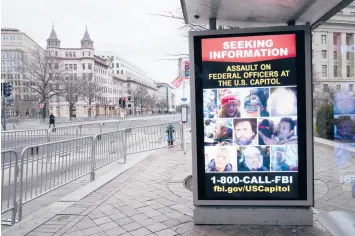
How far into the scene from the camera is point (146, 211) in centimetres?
Result: 442

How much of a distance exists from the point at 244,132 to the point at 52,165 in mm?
3993

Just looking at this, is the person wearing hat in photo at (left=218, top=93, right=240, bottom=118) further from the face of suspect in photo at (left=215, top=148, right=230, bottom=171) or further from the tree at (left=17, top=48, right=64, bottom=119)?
the tree at (left=17, top=48, right=64, bottom=119)

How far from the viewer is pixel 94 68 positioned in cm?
9819

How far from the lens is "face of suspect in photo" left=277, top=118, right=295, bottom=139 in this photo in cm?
365

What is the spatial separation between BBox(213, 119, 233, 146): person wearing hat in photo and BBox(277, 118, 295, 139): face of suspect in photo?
614 mm

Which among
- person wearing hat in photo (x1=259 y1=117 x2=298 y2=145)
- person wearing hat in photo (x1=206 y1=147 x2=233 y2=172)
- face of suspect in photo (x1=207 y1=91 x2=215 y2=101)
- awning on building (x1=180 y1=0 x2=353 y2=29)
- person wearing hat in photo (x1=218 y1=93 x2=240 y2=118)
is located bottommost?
person wearing hat in photo (x1=206 y1=147 x2=233 y2=172)

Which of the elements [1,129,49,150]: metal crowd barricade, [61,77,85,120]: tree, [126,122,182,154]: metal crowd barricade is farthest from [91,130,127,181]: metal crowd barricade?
[61,77,85,120]: tree

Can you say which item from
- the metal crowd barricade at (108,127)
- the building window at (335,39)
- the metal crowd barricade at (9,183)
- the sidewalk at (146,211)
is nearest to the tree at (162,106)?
the metal crowd barricade at (108,127)

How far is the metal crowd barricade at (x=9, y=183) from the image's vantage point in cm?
415

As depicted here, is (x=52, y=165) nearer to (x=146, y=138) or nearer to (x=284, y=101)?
(x=284, y=101)

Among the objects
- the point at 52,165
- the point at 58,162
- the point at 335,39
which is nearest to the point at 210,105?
the point at 335,39

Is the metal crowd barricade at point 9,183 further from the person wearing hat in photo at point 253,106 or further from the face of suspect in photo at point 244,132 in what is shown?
the person wearing hat in photo at point 253,106

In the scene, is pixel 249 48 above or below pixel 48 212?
above

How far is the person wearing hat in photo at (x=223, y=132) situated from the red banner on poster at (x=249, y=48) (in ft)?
2.66
